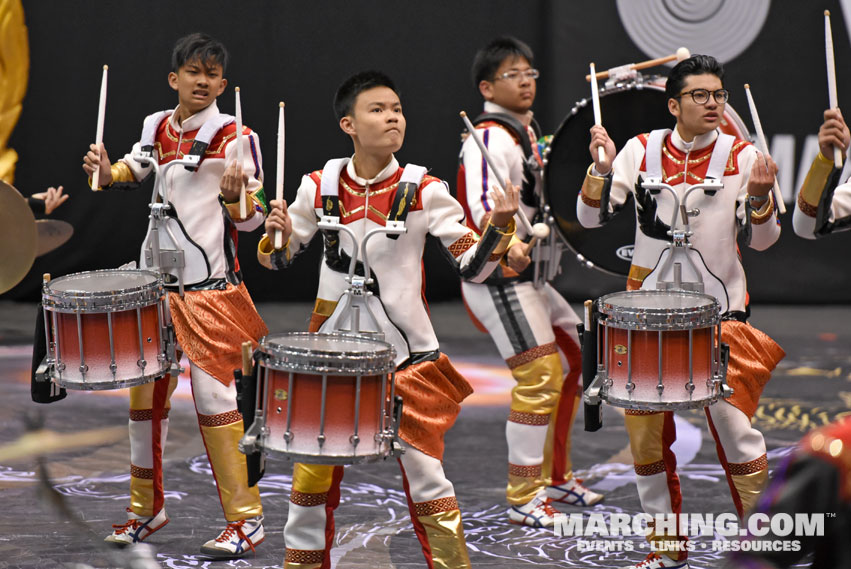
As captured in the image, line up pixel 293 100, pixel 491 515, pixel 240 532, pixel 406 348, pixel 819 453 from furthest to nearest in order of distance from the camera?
pixel 293 100 → pixel 491 515 → pixel 240 532 → pixel 406 348 → pixel 819 453

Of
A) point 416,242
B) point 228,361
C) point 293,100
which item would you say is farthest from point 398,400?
point 293,100

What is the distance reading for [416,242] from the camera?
12.3 feet

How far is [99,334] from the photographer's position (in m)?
3.99

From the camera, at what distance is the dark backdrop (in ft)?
28.4

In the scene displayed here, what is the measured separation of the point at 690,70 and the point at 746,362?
1046mm

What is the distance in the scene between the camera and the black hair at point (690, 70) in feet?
13.7

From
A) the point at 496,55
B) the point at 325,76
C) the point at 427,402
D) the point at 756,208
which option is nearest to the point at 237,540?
the point at 427,402

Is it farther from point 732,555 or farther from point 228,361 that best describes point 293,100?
point 732,555

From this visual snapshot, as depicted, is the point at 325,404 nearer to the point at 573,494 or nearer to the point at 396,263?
the point at 396,263

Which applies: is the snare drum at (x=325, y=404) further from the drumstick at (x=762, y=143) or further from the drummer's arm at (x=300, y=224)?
the drumstick at (x=762, y=143)

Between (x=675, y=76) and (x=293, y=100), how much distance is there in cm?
514

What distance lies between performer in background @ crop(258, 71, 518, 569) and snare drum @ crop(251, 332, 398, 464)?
0.33 metres

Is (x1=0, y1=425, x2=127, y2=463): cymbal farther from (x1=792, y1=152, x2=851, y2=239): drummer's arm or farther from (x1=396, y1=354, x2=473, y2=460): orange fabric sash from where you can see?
(x1=792, y1=152, x2=851, y2=239): drummer's arm

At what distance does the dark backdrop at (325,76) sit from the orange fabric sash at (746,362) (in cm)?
463
